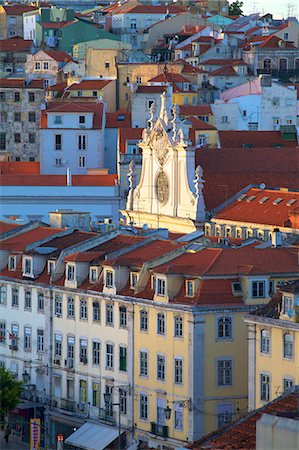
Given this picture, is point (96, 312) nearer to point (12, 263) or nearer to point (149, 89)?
point (12, 263)

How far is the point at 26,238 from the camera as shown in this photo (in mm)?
73500

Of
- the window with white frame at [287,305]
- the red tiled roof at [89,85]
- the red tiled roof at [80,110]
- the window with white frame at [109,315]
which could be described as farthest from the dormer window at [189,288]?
the red tiled roof at [89,85]

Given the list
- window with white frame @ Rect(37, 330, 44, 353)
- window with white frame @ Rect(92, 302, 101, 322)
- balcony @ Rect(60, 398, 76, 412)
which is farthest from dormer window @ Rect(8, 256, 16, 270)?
window with white frame @ Rect(92, 302, 101, 322)

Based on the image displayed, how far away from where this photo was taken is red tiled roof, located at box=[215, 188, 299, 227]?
88.3 m

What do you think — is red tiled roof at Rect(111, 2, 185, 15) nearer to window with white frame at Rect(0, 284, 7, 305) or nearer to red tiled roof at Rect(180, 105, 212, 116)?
red tiled roof at Rect(180, 105, 212, 116)

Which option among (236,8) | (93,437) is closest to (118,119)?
(93,437)

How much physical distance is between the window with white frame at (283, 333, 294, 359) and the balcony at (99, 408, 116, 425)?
33.6ft

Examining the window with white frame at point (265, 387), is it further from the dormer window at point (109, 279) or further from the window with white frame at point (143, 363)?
the dormer window at point (109, 279)

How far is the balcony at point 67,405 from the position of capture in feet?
217

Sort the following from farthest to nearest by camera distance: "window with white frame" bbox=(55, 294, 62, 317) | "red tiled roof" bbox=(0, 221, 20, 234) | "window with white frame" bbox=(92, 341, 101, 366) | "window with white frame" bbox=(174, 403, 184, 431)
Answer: "red tiled roof" bbox=(0, 221, 20, 234), "window with white frame" bbox=(55, 294, 62, 317), "window with white frame" bbox=(92, 341, 101, 366), "window with white frame" bbox=(174, 403, 184, 431)

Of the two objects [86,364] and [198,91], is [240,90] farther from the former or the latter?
[86,364]

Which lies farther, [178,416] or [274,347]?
[178,416]

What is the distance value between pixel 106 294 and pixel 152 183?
35.2 metres

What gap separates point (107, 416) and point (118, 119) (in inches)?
2369
